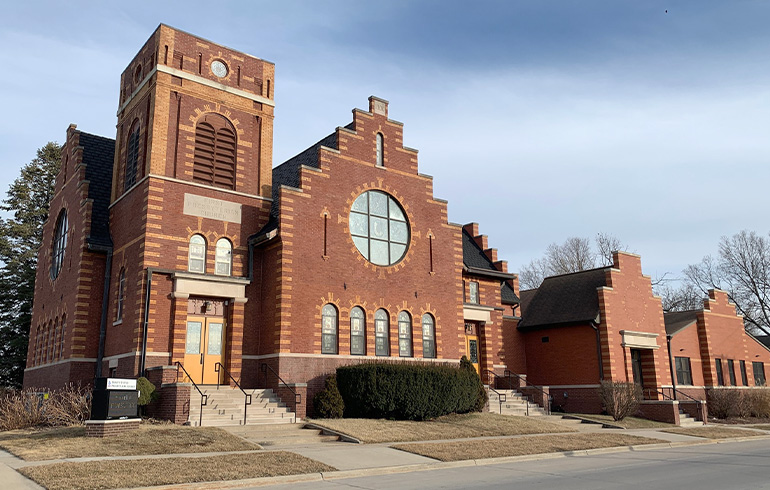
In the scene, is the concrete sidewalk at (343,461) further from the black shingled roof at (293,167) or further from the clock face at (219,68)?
the clock face at (219,68)

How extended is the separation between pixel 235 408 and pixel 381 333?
24.3 feet

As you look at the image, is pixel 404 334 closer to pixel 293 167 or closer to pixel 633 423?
pixel 293 167

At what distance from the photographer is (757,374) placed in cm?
4066

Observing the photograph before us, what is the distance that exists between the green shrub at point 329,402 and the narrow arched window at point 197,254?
6259mm

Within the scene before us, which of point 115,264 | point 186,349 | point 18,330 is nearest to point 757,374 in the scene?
point 186,349

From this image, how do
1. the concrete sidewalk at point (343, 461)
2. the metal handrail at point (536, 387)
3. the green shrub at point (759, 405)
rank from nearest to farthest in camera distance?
the concrete sidewalk at point (343, 461), the metal handrail at point (536, 387), the green shrub at point (759, 405)

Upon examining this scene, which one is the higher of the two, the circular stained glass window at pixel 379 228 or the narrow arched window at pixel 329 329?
the circular stained glass window at pixel 379 228

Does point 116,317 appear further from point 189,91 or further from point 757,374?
point 757,374

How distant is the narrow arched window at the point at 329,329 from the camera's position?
24.4 meters

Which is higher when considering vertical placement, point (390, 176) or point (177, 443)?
point (390, 176)

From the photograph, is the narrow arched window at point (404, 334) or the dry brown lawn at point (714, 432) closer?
the dry brown lawn at point (714, 432)

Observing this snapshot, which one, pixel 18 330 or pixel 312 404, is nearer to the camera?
pixel 312 404

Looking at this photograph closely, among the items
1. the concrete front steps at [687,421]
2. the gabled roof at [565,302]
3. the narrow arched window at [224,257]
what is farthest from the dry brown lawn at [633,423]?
the narrow arched window at [224,257]

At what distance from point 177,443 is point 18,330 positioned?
103 ft
